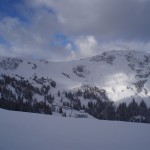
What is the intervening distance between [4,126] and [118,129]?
32.8ft

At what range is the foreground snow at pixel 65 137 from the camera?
46.8 ft

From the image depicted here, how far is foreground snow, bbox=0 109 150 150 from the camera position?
1425 centimetres

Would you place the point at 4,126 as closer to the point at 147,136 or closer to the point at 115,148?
the point at 115,148

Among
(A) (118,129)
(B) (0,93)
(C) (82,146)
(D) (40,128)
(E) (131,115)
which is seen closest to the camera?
(C) (82,146)

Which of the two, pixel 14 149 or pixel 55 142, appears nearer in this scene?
pixel 14 149

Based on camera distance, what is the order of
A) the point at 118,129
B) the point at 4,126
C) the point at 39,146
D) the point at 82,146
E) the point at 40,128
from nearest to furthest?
the point at 39,146, the point at 82,146, the point at 4,126, the point at 40,128, the point at 118,129

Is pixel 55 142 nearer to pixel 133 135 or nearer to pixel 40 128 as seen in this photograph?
pixel 40 128

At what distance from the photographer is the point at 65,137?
16484 mm

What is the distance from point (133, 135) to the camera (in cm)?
1902

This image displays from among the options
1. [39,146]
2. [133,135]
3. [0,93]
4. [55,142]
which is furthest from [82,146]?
[0,93]

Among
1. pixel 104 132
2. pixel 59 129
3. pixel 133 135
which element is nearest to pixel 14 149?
pixel 59 129

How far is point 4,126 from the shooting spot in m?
17.1

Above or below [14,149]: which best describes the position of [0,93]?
above

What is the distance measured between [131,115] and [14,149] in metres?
188
